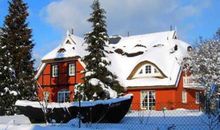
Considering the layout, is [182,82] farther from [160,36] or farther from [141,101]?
[160,36]

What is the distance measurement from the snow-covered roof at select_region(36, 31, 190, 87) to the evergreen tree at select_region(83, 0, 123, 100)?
6786 millimetres

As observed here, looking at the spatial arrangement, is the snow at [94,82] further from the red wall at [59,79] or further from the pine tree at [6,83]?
the red wall at [59,79]

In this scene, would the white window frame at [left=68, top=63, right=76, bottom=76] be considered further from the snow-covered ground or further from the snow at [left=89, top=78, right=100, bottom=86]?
the snow-covered ground

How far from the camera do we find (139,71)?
44.1m

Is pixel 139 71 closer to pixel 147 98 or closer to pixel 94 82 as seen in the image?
pixel 147 98

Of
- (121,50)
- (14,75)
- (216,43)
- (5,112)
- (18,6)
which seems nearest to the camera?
(5,112)

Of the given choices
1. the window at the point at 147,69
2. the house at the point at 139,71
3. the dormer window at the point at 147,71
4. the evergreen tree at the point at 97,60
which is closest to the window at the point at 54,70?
the house at the point at 139,71

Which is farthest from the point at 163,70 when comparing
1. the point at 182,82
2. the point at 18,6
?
the point at 18,6

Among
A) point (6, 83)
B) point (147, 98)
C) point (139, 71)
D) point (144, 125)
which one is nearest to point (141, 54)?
point (139, 71)

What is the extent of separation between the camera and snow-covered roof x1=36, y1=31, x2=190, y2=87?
4222 cm

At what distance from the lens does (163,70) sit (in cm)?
4209

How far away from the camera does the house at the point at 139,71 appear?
41719mm

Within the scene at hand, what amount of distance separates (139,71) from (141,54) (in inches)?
162

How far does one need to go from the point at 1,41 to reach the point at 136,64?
14443 mm
